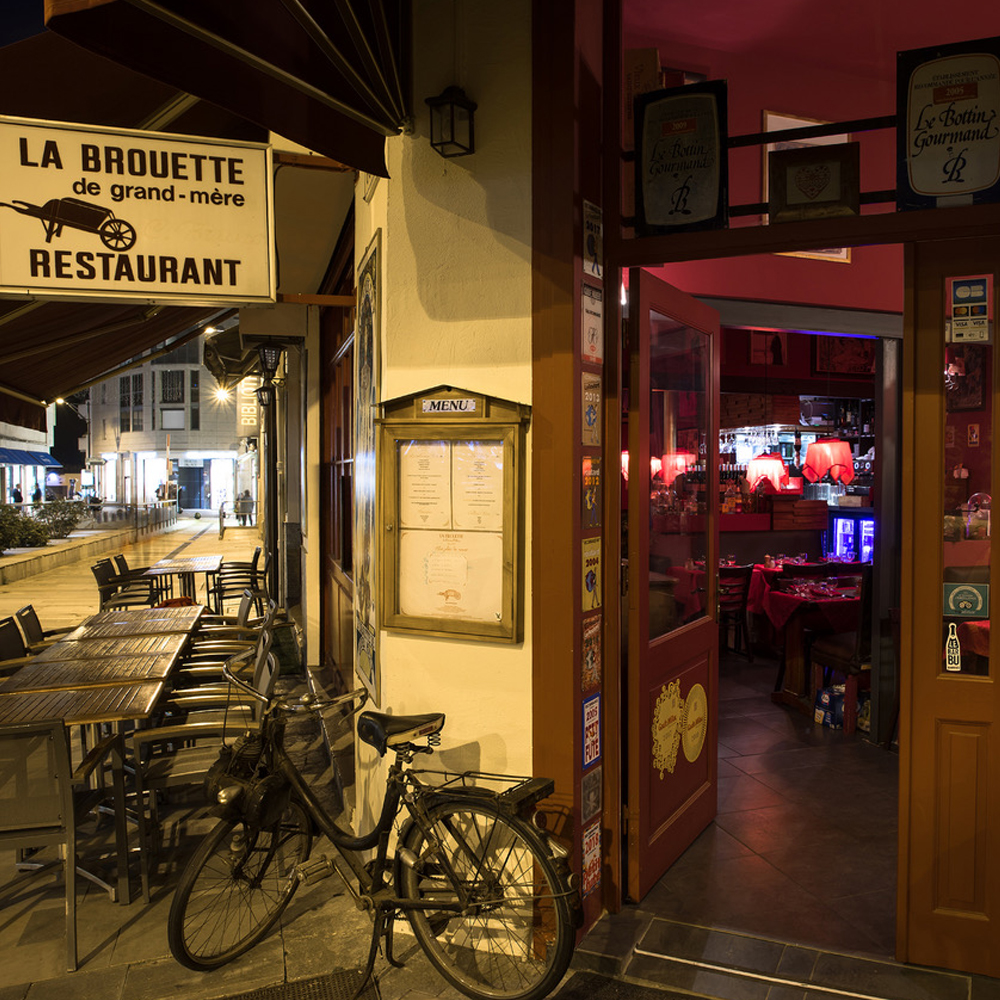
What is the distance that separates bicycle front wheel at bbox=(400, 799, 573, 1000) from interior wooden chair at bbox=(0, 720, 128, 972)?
1402mm

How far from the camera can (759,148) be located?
4430mm

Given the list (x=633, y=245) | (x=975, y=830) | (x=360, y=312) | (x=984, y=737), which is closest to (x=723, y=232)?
(x=633, y=245)

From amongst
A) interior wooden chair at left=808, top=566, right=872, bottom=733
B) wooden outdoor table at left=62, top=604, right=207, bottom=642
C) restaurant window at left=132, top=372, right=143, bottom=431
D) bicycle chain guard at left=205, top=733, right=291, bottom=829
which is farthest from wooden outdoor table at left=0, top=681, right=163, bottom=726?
restaurant window at left=132, top=372, right=143, bottom=431

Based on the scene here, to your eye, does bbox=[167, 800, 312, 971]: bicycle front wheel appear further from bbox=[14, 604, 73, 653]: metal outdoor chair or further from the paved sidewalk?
bbox=[14, 604, 73, 653]: metal outdoor chair

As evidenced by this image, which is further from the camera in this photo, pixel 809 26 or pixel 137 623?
pixel 137 623

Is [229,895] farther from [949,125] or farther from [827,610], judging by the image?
[827,610]

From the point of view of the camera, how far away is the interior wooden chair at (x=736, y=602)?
26.4ft

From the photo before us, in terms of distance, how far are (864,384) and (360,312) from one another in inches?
370

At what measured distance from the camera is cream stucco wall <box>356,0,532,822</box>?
124 inches

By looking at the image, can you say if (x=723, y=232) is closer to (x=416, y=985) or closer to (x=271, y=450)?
(x=416, y=985)

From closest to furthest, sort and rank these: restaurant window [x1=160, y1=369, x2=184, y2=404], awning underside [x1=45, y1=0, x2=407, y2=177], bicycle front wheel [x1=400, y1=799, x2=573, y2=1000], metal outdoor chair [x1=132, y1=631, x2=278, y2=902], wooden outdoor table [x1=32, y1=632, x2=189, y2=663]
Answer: awning underside [x1=45, y1=0, x2=407, y2=177] → bicycle front wheel [x1=400, y1=799, x2=573, y2=1000] → metal outdoor chair [x1=132, y1=631, x2=278, y2=902] → wooden outdoor table [x1=32, y1=632, x2=189, y2=663] → restaurant window [x1=160, y1=369, x2=184, y2=404]

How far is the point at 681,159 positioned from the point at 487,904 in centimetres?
306

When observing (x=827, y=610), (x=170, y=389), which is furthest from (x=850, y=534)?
(x=170, y=389)

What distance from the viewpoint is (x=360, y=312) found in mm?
4105
